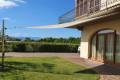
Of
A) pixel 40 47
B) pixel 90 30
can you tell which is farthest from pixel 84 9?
pixel 40 47

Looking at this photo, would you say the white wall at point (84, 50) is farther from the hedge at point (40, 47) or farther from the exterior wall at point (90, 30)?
the hedge at point (40, 47)

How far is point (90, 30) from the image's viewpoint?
28984 millimetres

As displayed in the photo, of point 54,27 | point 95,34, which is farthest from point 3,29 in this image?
point 95,34

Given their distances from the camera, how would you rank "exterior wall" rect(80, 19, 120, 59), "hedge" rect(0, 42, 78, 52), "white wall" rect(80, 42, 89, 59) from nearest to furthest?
"exterior wall" rect(80, 19, 120, 59)
"white wall" rect(80, 42, 89, 59)
"hedge" rect(0, 42, 78, 52)

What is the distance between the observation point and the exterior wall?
2322cm

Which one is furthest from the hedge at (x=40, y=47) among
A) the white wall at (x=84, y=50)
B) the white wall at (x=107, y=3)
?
the white wall at (x=107, y=3)

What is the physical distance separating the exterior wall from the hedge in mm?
11166

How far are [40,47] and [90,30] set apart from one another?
1476cm

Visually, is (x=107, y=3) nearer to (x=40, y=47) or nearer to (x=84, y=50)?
(x=84, y=50)

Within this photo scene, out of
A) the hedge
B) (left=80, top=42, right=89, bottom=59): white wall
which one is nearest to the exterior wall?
(left=80, top=42, right=89, bottom=59): white wall

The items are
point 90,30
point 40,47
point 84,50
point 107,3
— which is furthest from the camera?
point 40,47

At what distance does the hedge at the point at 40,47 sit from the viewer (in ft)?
136

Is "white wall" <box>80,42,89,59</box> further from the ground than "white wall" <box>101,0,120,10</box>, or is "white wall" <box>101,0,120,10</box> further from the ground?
"white wall" <box>101,0,120,10</box>

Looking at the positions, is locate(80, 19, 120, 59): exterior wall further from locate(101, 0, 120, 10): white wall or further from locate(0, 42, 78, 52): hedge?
locate(0, 42, 78, 52): hedge
